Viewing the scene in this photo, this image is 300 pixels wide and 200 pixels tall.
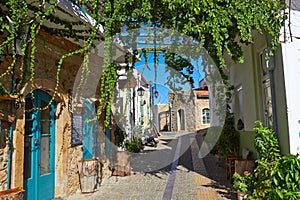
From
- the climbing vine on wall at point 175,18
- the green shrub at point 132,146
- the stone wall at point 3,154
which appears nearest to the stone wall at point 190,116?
the green shrub at point 132,146

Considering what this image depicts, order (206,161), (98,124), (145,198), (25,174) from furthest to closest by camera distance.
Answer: (206,161)
(98,124)
(145,198)
(25,174)

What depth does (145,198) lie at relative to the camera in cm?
499

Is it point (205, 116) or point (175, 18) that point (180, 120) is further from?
point (175, 18)

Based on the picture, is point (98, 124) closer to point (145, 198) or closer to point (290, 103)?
point (145, 198)

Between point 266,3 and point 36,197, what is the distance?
4.98 metres

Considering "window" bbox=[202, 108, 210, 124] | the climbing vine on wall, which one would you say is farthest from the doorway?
the climbing vine on wall

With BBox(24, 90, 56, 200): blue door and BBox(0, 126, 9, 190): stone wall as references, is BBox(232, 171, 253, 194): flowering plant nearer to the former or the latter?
BBox(24, 90, 56, 200): blue door

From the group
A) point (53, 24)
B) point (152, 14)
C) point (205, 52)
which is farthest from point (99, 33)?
point (205, 52)

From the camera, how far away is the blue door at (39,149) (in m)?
4.29

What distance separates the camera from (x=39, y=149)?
15.0 feet

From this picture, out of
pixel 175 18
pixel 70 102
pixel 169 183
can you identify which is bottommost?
pixel 169 183

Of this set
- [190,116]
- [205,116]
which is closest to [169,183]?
[205,116]

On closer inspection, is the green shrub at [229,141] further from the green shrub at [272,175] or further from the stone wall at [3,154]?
the stone wall at [3,154]

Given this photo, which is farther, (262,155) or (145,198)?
(145,198)
